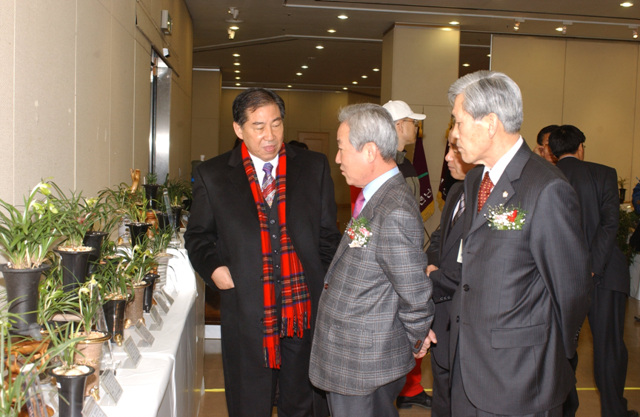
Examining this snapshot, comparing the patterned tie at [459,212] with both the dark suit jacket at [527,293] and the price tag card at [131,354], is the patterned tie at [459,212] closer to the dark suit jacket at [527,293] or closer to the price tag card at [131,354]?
the dark suit jacket at [527,293]

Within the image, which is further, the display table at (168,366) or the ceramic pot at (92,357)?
the display table at (168,366)

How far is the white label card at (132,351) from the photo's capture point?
1.99 m

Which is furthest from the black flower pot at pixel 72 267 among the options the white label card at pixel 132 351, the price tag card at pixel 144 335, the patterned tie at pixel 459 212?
the patterned tie at pixel 459 212

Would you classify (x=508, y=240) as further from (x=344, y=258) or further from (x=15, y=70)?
(x=15, y=70)

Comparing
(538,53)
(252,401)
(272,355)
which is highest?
(538,53)

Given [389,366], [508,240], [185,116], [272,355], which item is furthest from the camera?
[185,116]

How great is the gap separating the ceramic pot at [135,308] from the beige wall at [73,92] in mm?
577

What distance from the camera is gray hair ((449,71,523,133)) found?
2043mm

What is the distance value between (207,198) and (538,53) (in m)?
9.05

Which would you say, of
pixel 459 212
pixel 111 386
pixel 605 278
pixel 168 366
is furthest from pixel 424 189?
pixel 111 386

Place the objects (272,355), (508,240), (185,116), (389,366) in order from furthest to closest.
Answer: (185,116), (272,355), (389,366), (508,240)

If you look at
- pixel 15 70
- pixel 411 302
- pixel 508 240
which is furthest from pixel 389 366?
pixel 15 70

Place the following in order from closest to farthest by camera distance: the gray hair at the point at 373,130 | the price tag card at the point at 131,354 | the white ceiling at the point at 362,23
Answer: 1. the price tag card at the point at 131,354
2. the gray hair at the point at 373,130
3. the white ceiling at the point at 362,23

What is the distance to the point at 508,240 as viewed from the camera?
201cm
